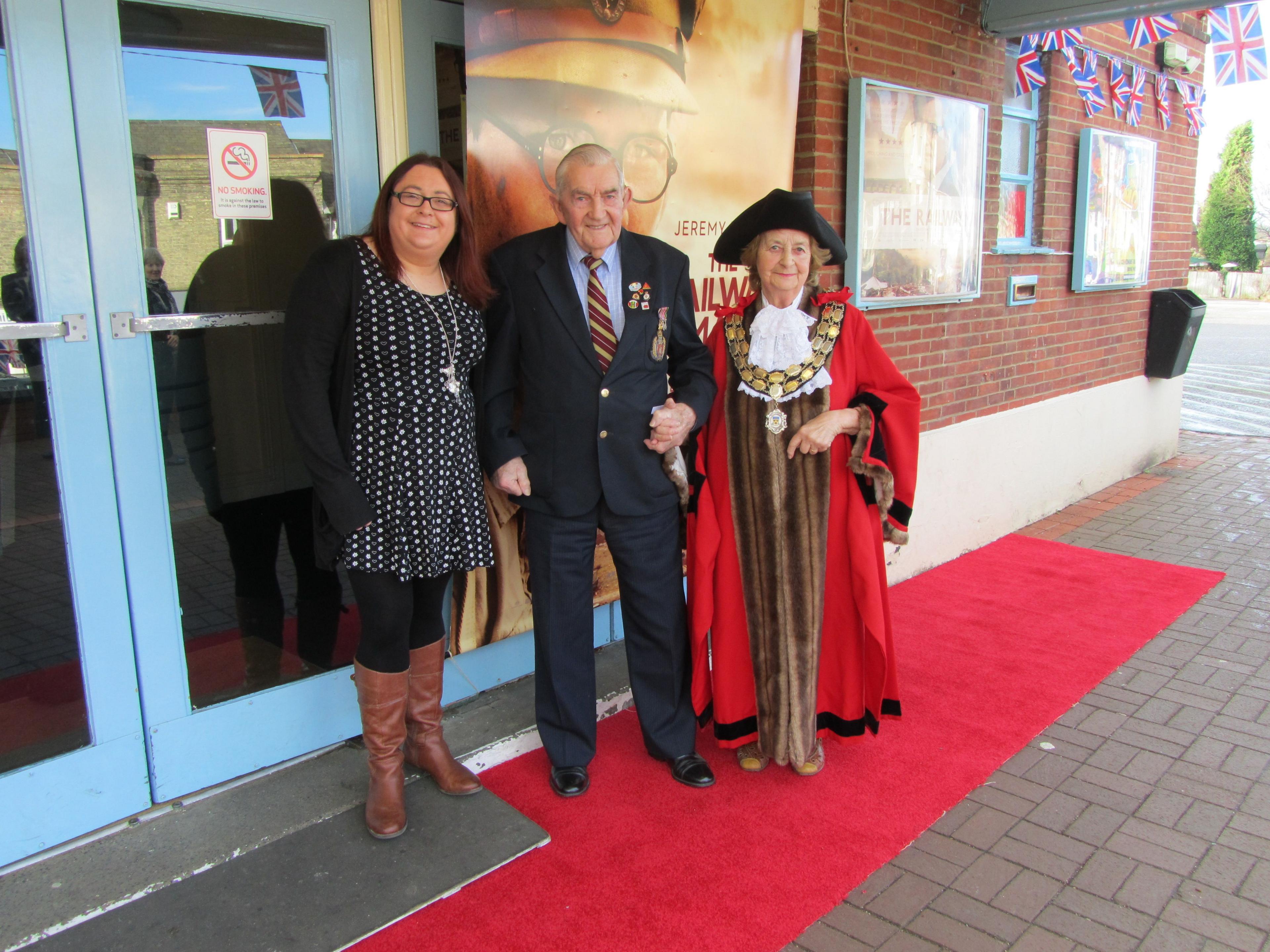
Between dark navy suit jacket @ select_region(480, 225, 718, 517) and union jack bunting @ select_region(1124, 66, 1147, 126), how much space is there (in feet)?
18.6

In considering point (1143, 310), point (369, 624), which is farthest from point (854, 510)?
point (1143, 310)

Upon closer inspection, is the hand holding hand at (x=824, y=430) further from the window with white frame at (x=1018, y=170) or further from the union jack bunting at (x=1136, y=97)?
the union jack bunting at (x=1136, y=97)

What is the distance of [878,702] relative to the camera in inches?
129

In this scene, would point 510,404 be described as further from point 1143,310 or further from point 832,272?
point 1143,310

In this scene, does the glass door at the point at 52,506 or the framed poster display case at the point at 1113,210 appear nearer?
the glass door at the point at 52,506

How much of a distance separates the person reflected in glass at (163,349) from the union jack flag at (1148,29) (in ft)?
19.8

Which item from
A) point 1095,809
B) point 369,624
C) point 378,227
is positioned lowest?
point 1095,809

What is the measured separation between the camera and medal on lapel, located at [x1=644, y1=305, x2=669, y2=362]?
2.95 metres

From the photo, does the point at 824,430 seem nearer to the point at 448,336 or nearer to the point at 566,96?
the point at 448,336

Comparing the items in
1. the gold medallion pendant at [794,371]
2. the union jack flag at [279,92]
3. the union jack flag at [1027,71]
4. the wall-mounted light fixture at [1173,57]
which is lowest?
the gold medallion pendant at [794,371]

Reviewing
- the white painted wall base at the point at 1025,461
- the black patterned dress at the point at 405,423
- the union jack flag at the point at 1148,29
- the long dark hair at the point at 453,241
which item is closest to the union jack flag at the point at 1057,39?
the union jack flag at the point at 1148,29

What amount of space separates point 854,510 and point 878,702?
26.4 inches

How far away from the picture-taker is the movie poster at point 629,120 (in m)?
3.15

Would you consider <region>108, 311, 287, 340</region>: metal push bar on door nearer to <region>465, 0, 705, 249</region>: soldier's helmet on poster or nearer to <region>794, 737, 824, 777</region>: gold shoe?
<region>465, 0, 705, 249</region>: soldier's helmet on poster
